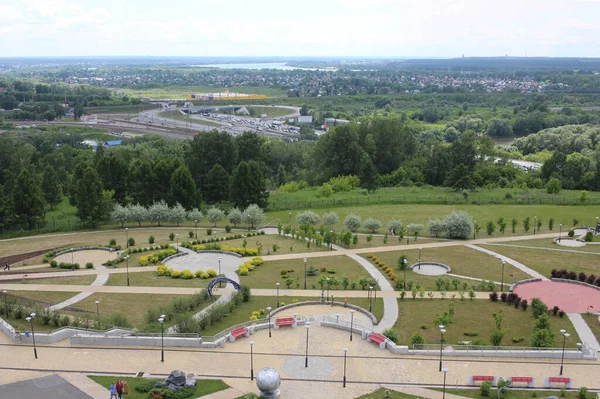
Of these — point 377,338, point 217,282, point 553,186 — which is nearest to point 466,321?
point 377,338

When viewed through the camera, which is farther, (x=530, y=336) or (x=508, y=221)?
(x=508, y=221)

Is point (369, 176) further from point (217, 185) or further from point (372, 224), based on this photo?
point (372, 224)

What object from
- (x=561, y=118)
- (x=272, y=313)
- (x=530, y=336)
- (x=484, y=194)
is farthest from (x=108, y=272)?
(x=561, y=118)

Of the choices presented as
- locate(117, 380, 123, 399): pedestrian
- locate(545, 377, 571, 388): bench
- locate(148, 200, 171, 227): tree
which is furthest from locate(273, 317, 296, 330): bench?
locate(148, 200, 171, 227): tree

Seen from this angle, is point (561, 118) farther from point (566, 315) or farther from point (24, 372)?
point (24, 372)

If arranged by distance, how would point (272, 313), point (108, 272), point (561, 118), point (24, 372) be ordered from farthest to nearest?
point (561, 118) → point (108, 272) → point (272, 313) → point (24, 372)

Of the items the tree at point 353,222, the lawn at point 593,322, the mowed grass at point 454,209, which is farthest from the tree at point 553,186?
the lawn at point 593,322

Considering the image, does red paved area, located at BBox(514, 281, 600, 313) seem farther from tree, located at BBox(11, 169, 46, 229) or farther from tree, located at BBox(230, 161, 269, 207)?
tree, located at BBox(11, 169, 46, 229)
